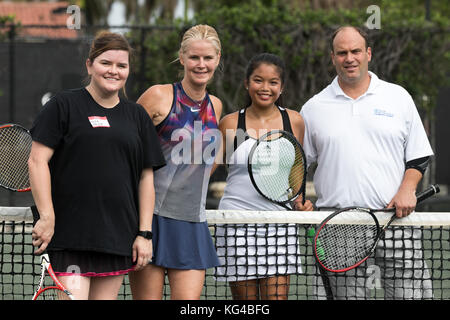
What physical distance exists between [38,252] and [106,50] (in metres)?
0.76

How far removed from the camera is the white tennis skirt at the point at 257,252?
135 inches

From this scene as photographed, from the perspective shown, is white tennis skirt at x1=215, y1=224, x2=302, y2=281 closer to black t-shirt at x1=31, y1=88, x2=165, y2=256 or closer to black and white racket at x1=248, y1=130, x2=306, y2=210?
black and white racket at x1=248, y1=130, x2=306, y2=210

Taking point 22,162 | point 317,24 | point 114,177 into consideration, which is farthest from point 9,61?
point 114,177

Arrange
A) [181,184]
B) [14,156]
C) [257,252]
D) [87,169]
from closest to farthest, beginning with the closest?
1. [87,169]
2. [181,184]
3. [14,156]
4. [257,252]

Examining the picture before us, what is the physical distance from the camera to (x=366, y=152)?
11.4 feet

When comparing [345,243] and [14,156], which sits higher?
[14,156]

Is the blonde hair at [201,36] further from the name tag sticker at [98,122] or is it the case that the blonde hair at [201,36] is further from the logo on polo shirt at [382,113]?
the logo on polo shirt at [382,113]

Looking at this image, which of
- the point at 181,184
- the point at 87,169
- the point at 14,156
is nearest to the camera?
the point at 87,169

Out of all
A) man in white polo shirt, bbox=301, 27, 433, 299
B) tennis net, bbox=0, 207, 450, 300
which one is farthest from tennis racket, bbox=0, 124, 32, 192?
man in white polo shirt, bbox=301, 27, 433, 299

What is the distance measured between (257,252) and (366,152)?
643 mm

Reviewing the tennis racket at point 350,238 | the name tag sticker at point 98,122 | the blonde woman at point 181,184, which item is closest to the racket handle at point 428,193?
the tennis racket at point 350,238

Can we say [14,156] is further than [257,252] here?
No

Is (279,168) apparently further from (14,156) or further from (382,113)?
(14,156)

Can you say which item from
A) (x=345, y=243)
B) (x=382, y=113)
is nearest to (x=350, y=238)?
(x=345, y=243)
